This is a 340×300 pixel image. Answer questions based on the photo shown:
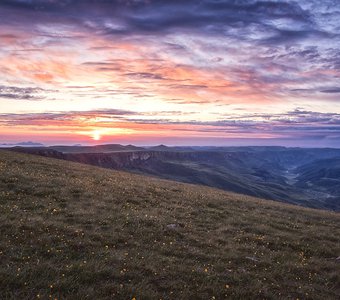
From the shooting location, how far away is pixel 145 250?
15680 millimetres

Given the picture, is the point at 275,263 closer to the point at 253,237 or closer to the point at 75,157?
the point at 253,237

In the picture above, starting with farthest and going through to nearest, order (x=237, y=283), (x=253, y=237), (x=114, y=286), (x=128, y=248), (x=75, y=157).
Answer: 1. (x=75, y=157)
2. (x=253, y=237)
3. (x=128, y=248)
4. (x=237, y=283)
5. (x=114, y=286)

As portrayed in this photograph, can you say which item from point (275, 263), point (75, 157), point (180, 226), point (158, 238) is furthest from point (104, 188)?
point (75, 157)

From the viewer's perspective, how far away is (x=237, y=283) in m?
13.7

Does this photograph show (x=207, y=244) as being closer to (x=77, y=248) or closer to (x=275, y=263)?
(x=275, y=263)

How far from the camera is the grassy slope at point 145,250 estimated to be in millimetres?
12055

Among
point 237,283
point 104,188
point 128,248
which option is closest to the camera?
point 237,283

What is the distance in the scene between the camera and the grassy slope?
12055 millimetres

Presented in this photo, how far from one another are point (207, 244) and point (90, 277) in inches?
296

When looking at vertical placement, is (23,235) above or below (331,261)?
above

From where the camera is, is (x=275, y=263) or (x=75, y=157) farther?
(x=75, y=157)

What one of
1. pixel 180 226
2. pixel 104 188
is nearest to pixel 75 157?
pixel 104 188

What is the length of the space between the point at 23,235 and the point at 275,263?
12.1 m

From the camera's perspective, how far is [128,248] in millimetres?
15711
